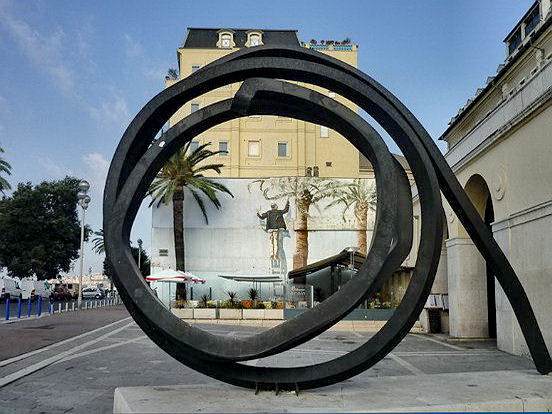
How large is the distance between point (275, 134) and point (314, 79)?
37457 mm

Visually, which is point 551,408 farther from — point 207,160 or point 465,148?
point 207,160

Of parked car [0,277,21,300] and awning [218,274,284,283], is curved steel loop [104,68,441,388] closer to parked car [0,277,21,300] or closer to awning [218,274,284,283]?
awning [218,274,284,283]

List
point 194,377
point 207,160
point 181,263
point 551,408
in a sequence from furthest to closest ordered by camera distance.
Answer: point 207,160
point 181,263
point 194,377
point 551,408

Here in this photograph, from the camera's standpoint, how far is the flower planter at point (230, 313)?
2764 cm

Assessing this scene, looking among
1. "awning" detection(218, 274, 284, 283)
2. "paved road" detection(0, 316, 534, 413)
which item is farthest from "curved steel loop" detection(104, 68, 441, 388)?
"awning" detection(218, 274, 284, 283)

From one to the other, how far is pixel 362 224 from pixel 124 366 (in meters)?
24.8

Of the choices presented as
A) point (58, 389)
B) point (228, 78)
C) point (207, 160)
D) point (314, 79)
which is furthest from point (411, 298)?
point (207, 160)

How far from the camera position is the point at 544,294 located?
520 inches

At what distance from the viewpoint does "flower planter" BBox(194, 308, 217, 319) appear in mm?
27844

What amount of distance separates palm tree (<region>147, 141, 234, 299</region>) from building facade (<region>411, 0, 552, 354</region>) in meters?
17.9

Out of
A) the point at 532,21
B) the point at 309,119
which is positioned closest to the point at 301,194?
the point at 532,21

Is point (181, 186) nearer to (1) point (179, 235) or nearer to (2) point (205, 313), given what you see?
(1) point (179, 235)

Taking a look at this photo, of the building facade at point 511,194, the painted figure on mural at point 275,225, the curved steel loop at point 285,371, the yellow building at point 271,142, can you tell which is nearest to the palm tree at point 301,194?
the painted figure on mural at point 275,225

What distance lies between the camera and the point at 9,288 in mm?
46000
